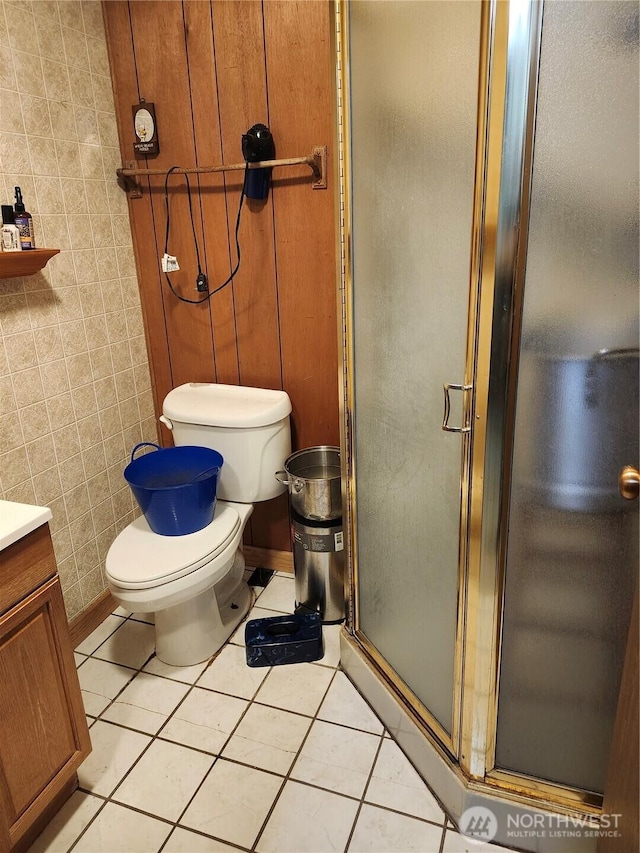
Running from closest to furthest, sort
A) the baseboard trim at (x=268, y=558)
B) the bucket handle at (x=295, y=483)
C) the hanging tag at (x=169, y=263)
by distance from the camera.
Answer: the bucket handle at (x=295, y=483), the hanging tag at (x=169, y=263), the baseboard trim at (x=268, y=558)

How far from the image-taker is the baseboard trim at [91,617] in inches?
80.8

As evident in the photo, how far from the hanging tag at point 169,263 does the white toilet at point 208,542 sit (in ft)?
1.41

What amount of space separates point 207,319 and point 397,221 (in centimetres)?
Answer: 110

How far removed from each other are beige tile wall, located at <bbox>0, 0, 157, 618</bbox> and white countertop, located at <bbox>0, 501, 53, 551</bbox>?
520 mm

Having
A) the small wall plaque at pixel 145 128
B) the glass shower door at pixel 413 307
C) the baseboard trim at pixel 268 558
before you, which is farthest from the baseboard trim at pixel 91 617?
the small wall plaque at pixel 145 128

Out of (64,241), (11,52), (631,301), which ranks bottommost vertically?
(631,301)

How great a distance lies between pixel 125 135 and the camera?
6.86 ft

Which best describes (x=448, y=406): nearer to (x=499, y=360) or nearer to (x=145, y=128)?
(x=499, y=360)

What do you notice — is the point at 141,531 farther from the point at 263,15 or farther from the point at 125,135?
the point at 263,15

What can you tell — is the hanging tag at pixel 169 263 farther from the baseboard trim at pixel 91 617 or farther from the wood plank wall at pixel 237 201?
the baseboard trim at pixel 91 617

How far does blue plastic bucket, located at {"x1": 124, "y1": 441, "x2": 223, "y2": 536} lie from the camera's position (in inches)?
70.9

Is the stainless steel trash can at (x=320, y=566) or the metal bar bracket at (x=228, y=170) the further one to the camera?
the stainless steel trash can at (x=320, y=566)

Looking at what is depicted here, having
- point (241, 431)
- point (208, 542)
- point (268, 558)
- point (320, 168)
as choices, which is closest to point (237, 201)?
point (320, 168)

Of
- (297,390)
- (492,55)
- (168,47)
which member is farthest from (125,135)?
(492,55)
